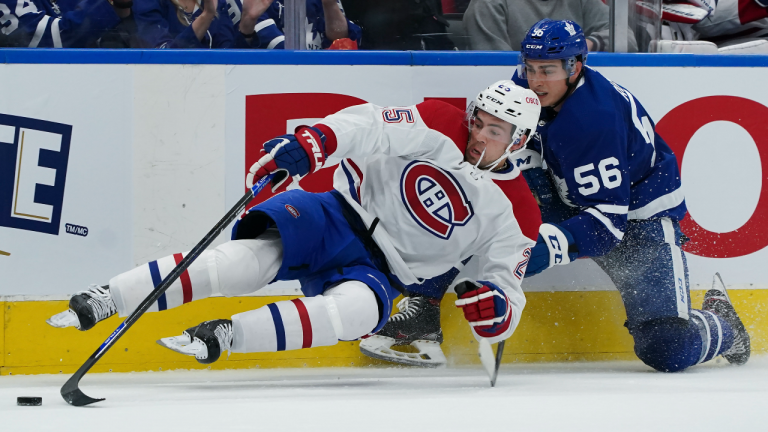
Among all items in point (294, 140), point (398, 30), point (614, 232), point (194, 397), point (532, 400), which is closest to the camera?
point (532, 400)

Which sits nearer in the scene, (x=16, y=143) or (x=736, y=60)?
(x=16, y=143)

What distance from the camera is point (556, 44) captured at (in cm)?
273

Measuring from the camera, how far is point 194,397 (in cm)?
205

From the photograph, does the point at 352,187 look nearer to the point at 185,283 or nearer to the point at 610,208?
the point at 185,283

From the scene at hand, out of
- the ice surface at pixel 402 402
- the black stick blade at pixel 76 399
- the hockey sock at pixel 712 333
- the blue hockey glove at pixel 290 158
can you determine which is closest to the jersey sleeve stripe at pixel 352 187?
the blue hockey glove at pixel 290 158

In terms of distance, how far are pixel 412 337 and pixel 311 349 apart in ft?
1.25

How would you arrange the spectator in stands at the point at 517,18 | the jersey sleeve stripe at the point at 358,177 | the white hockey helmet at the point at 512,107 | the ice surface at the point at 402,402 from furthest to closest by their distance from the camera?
1. the spectator in stands at the point at 517,18
2. the jersey sleeve stripe at the point at 358,177
3. the white hockey helmet at the point at 512,107
4. the ice surface at the point at 402,402

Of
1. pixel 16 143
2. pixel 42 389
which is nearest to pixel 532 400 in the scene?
pixel 42 389

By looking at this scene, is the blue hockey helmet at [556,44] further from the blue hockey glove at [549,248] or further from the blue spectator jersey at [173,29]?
→ the blue spectator jersey at [173,29]

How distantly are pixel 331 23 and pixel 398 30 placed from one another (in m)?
0.25

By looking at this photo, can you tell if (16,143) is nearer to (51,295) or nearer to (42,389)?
(51,295)

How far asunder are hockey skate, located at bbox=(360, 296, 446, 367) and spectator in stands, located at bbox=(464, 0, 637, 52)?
1.01 metres

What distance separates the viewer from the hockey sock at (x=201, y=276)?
7.11 feet

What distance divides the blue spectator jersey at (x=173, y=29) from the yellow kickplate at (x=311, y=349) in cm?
94
